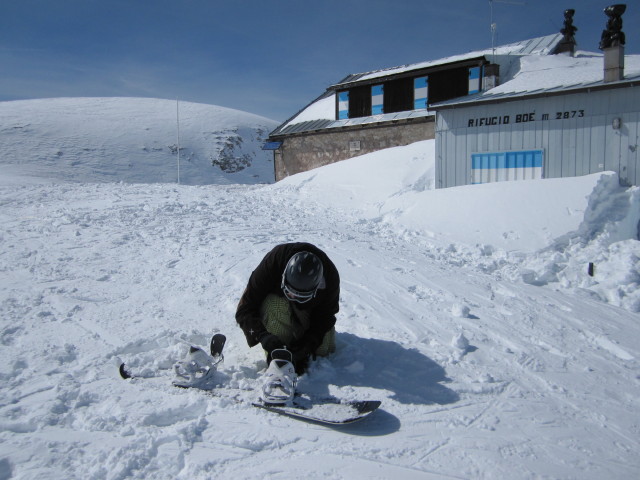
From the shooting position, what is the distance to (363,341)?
4.34 metres

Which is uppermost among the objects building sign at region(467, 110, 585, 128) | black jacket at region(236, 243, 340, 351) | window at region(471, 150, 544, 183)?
building sign at region(467, 110, 585, 128)

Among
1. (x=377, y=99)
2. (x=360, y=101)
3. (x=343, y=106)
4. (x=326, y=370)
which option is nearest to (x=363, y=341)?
(x=326, y=370)

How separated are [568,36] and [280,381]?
22.2 m

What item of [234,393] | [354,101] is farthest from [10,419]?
[354,101]

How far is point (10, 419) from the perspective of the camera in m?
2.82

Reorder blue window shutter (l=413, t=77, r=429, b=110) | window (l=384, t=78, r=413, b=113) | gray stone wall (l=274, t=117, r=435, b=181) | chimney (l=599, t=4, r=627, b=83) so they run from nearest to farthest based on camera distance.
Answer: chimney (l=599, t=4, r=627, b=83) → gray stone wall (l=274, t=117, r=435, b=181) → blue window shutter (l=413, t=77, r=429, b=110) → window (l=384, t=78, r=413, b=113)

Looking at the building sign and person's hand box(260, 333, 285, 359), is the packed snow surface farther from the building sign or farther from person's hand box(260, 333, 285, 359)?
the building sign

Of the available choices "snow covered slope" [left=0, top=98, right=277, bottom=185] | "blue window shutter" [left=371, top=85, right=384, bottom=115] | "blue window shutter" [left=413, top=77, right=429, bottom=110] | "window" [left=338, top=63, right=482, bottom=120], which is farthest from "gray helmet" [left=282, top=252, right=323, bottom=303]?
"snow covered slope" [left=0, top=98, right=277, bottom=185]

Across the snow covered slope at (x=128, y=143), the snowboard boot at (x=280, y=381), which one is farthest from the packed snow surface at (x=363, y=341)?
the snow covered slope at (x=128, y=143)

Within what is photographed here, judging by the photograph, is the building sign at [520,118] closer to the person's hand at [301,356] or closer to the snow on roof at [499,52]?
the snow on roof at [499,52]

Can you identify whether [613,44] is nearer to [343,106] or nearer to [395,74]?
[395,74]

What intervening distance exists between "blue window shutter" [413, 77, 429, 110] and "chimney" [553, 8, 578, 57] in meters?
5.89

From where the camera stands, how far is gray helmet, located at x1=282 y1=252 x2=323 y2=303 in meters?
3.29

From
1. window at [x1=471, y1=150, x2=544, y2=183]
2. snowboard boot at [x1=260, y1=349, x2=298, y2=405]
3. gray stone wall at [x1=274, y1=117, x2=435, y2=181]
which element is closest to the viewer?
snowboard boot at [x1=260, y1=349, x2=298, y2=405]
